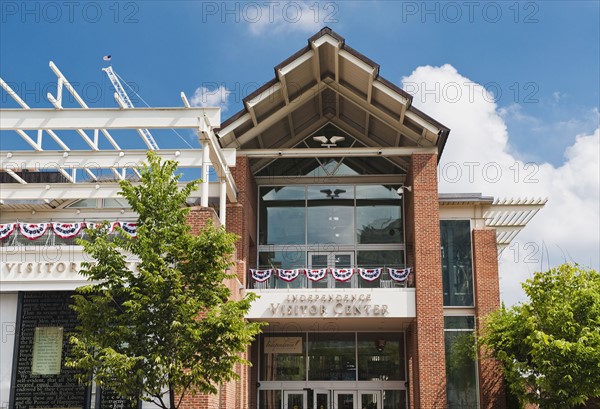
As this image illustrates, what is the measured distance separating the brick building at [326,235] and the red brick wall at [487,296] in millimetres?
47

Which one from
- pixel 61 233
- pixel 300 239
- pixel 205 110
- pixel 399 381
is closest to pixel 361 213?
pixel 300 239

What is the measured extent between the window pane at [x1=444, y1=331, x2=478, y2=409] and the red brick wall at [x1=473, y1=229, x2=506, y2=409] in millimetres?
282

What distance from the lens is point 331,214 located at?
2608 centimetres

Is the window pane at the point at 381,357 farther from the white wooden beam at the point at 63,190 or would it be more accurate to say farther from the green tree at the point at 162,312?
the green tree at the point at 162,312

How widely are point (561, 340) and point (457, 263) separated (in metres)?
7.18

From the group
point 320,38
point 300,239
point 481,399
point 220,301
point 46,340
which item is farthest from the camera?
point 300,239

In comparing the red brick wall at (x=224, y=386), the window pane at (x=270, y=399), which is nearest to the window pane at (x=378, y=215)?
the red brick wall at (x=224, y=386)

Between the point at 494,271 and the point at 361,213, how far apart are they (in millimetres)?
4786

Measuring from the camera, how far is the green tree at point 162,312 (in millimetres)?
14492

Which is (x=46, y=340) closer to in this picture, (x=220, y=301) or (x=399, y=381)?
(x=220, y=301)

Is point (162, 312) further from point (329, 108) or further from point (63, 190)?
point (329, 108)

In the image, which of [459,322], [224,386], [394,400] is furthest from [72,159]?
[459,322]

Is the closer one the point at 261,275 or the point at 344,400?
the point at 261,275

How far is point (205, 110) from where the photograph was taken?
19.2 metres
